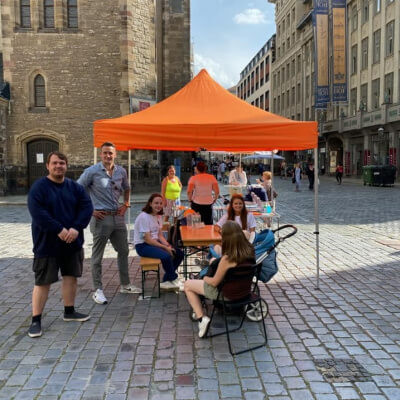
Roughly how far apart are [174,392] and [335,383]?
50.8 inches

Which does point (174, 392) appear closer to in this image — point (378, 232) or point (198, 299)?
point (198, 299)

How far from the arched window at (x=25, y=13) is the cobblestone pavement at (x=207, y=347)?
18576 mm

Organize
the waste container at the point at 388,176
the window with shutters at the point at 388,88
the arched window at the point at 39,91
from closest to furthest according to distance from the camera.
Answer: the arched window at the point at 39,91 < the waste container at the point at 388,176 < the window with shutters at the point at 388,88

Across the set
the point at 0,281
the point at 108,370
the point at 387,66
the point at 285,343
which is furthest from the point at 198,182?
the point at 387,66

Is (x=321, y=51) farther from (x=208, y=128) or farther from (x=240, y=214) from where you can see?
(x=240, y=214)

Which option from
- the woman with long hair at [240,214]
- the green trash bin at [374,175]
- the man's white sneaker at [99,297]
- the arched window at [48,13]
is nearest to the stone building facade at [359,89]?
the green trash bin at [374,175]

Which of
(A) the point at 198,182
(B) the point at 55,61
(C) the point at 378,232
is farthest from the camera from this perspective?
(B) the point at 55,61

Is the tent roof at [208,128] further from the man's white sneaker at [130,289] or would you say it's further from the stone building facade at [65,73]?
the stone building facade at [65,73]

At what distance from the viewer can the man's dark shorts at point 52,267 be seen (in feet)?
14.0

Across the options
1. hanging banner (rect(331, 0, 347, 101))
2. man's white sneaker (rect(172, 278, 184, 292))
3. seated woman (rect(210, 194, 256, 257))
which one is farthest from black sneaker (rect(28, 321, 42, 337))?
hanging banner (rect(331, 0, 347, 101))

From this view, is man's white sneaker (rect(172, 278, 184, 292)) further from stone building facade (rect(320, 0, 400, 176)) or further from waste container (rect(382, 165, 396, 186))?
stone building facade (rect(320, 0, 400, 176))

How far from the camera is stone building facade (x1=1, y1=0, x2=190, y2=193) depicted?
833 inches

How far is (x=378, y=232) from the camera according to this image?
406 inches

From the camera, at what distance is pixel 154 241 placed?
551 cm
